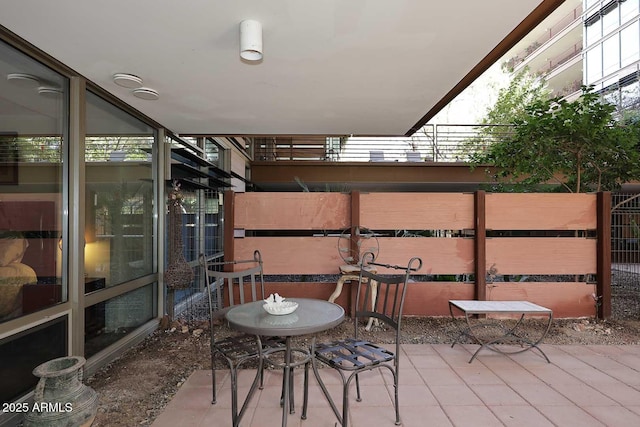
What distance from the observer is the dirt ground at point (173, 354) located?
8.16 ft

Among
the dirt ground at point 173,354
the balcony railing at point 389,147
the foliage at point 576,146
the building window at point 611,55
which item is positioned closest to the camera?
the dirt ground at point 173,354

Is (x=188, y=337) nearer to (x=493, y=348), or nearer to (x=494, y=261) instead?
(x=493, y=348)

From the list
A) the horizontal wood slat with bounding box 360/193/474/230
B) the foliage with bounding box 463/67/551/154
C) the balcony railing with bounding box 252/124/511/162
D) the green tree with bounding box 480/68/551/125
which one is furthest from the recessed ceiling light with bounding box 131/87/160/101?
the green tree with bounding box 480/68/551/125

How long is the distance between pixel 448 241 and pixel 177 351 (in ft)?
10.5

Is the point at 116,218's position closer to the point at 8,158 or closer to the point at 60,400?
the point at 8,158

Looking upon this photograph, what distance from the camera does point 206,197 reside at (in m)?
5.84

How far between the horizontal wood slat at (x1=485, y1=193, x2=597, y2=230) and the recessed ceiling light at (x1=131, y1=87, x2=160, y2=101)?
12.5 feet

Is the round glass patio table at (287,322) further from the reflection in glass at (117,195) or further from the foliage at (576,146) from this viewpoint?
the foliage at (576,146)

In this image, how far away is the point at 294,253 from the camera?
4414 mm

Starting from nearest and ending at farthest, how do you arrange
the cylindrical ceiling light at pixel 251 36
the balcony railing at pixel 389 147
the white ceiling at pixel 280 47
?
the white ceiling at pixel 280 47 < the cylindrical ceiling light at pixel 251 36 < the balcony railing at pixel 389 147

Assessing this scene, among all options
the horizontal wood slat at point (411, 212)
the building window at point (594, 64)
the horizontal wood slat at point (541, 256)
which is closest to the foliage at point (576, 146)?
the horizontal wood slat at point (541, 256)

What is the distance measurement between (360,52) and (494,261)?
10.5 ft

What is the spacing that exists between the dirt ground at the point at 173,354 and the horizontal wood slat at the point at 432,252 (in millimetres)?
638

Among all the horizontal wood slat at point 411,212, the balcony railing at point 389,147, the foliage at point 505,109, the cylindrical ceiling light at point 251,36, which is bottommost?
the horizontal wood slat at point 411,212
